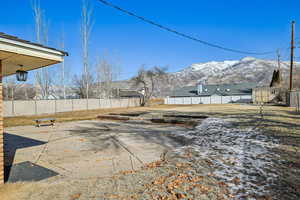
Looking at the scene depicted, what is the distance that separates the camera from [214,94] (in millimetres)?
43156

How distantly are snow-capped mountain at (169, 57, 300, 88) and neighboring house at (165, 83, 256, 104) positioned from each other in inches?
2108

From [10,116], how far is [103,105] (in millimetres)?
11977

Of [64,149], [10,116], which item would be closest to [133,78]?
[10,116]

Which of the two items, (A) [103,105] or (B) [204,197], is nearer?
(B) [204,197]

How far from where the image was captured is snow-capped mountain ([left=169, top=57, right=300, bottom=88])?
112 m

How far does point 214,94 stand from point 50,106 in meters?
37.3

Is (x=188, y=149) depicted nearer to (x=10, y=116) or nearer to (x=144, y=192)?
(x=144, y=192)

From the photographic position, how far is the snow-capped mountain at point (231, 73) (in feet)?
368

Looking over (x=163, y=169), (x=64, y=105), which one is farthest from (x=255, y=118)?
(x=64, y=105)

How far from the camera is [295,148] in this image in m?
4.46

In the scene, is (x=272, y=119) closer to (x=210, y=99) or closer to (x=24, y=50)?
(x=24, y=50)

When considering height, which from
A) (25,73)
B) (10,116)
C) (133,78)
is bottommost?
(10,116)

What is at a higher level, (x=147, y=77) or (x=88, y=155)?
(x=147, y=77)

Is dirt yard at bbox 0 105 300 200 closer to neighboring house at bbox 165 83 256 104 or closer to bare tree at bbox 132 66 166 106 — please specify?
bare tree at bbox 132 66 166 106
